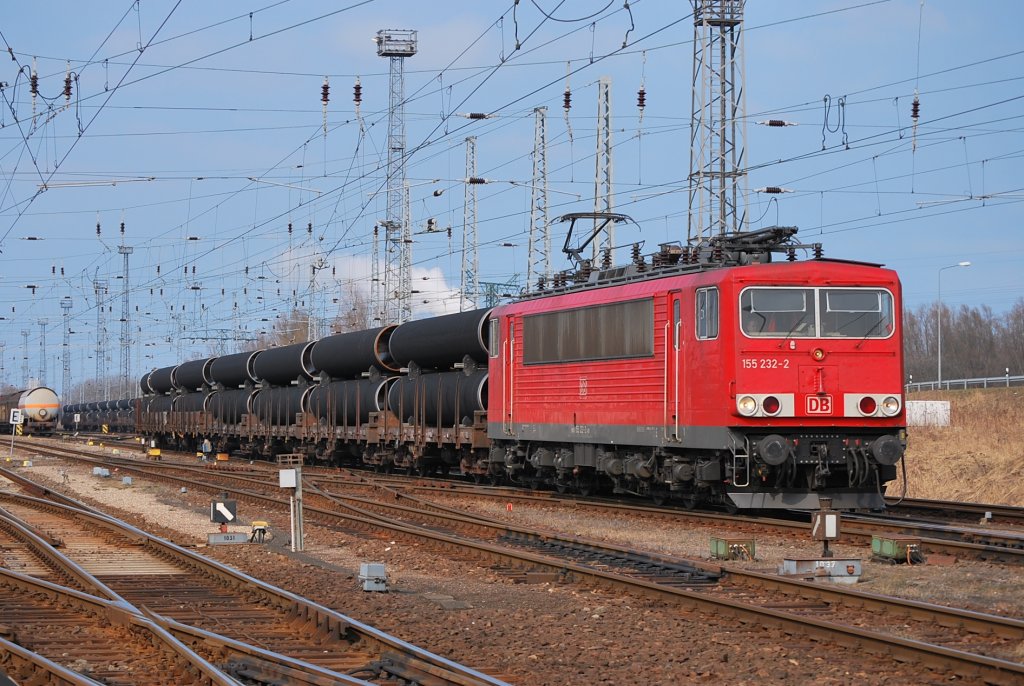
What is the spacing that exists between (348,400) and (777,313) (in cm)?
1940

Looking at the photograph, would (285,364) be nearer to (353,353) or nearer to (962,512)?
(353,353)

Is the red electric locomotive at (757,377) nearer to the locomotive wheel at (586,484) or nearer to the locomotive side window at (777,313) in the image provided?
the locomotive side window at (777,313)

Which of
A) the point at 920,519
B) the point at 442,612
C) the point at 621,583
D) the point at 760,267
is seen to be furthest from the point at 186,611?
the point at 920,519

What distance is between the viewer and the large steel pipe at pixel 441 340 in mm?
27953

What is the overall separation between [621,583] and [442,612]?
1966 millimetres

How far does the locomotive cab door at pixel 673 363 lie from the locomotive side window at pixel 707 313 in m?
0.52

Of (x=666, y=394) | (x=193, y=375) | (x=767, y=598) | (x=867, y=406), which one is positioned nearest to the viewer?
(x=767, y=598)

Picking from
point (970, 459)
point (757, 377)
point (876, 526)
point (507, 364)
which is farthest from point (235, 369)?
point (876, 526)

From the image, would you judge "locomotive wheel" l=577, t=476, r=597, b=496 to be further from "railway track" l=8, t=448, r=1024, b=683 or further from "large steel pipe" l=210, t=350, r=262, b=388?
"large steel pipe" l=210, t=350, r=262, b=388

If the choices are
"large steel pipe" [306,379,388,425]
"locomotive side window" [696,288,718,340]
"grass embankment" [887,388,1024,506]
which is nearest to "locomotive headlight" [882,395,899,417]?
"locomotive side window" [696,288,718,340]

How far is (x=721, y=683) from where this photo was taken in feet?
27.5

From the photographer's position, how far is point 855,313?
18422mm

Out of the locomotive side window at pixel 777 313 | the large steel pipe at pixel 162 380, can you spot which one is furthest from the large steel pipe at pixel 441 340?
the large steel pipe at pixel 162 380

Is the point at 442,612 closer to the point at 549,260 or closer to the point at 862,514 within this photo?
the point at 862,514
